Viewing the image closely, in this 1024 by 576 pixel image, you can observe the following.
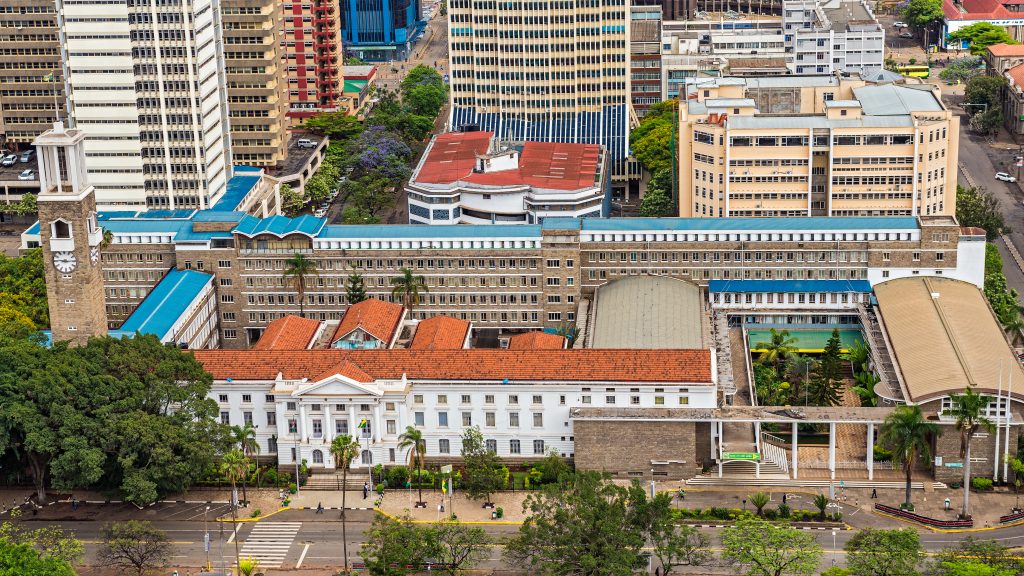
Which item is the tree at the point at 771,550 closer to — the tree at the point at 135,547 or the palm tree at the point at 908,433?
the palm tree at the point at 908,433

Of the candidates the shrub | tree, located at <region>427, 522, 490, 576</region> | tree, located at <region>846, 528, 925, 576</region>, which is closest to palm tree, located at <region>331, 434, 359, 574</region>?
tree, located at <region>427, 522, 490, 576</region>

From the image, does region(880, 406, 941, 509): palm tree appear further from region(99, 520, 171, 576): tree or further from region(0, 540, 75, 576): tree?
region(0, 540, 75, 576): tree

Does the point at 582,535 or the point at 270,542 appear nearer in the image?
the point at 582,535

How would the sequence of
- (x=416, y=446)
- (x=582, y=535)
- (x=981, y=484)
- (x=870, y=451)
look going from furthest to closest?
(x=416, y=446)
(x=870, y=451)
(x=981, y=484)
(x=582, y=535)

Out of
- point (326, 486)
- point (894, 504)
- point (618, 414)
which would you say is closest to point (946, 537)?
point (894, 504)

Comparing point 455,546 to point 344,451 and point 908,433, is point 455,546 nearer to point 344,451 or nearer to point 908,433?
point 344,451

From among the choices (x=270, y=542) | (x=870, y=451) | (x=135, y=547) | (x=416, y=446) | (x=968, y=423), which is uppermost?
(x=968, y=423)

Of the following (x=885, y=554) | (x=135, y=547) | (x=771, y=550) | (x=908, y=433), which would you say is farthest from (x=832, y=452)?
(x=135, y=547)

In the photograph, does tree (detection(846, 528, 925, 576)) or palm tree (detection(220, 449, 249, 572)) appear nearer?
tree (detection(846, 528, 925, 576))
